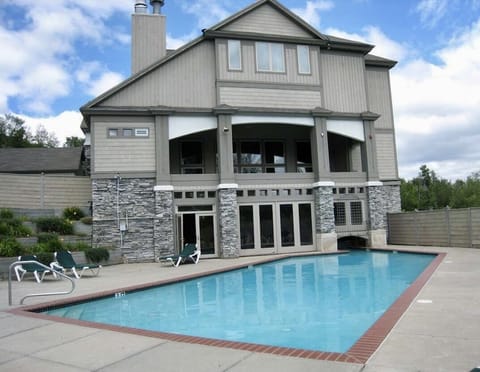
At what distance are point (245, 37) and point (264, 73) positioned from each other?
1667 mm

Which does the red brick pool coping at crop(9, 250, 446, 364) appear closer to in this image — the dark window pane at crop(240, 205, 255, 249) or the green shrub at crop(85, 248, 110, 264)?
the green shrub at crop(85, 248, 110, 264)

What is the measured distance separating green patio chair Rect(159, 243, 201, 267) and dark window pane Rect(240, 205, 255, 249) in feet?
7.21

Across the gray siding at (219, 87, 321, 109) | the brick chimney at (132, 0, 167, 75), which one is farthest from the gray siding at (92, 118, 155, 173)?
the brick chimney at (132, 0, 167, 75)

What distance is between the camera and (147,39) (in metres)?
19.9

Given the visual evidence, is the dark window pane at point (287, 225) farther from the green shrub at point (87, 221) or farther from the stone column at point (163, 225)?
the green shrub at point (87, 221)

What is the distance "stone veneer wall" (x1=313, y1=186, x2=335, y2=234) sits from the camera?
17.7 metres

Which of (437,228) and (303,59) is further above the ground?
(303,59)

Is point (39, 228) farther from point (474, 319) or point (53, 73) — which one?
point (474, 319)

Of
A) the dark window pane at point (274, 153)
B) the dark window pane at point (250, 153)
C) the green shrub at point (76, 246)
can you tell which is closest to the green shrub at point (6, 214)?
the green shrub at point (76, 246)

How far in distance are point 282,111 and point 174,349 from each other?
46.8 ft

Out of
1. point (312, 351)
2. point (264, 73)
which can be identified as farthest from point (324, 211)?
point (312, 351)

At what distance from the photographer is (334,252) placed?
17.3 metres

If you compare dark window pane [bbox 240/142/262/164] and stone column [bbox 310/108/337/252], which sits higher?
dark window pane [bbox 240/142/262/164]

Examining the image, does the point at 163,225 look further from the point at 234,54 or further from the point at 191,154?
the point at 234,54
